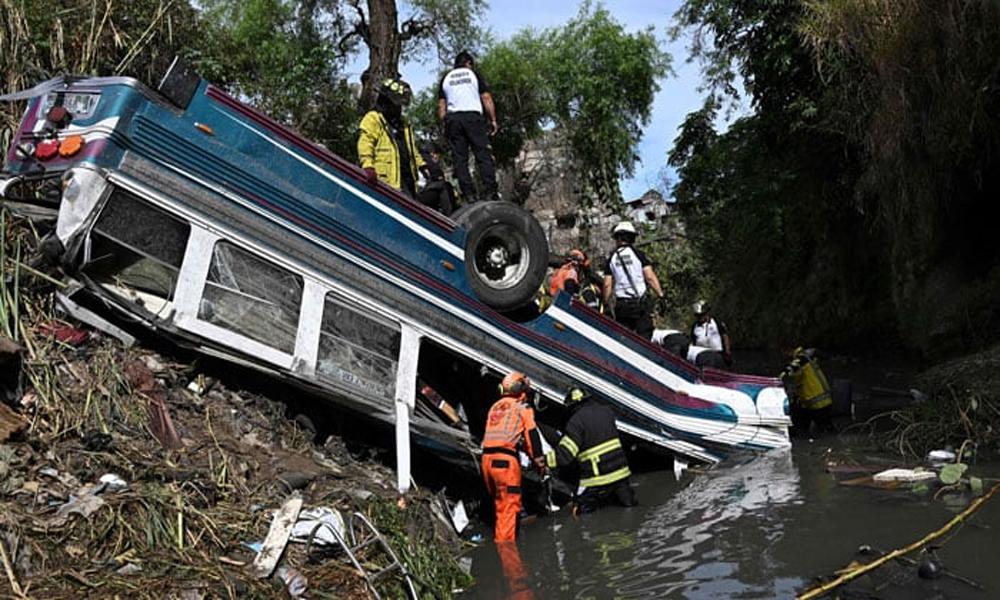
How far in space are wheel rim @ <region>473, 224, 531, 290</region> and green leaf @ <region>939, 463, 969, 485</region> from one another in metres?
3.18

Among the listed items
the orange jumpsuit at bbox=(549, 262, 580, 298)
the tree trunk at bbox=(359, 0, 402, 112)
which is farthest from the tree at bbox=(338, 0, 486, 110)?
the orange jumpsuit at bbox=(549, 262, 580, 298)

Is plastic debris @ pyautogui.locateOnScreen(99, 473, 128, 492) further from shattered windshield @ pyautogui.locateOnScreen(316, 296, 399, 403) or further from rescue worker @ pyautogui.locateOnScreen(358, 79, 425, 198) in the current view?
rescue worker @ pyautogui.locateOnScreen(358, 79, 425, 198)

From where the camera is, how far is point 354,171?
19.0 feet

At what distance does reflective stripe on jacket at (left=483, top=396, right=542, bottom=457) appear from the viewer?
6.05 m

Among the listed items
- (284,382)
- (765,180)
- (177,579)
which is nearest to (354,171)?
(284,382)

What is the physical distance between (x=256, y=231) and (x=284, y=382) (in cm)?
102

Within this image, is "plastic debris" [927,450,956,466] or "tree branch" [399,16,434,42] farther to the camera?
"tree branch" [399,16,434,42]

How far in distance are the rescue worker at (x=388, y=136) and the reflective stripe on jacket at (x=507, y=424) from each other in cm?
179

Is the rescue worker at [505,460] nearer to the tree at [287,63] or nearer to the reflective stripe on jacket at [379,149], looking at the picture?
the reflective stripe on jacket at [379,149]

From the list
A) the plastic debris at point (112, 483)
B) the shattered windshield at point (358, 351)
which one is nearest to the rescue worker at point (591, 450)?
the shattered windshield at point (358, 351)

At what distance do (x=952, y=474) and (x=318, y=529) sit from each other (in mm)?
4200

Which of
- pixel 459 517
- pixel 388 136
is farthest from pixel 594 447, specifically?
pixel 388 136

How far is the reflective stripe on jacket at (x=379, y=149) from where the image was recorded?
6.59 metres

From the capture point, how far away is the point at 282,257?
546cm
